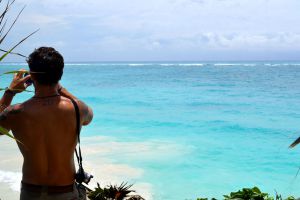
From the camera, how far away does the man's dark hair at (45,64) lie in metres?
1.83

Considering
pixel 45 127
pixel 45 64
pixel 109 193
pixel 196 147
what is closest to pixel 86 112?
pixel 45 127

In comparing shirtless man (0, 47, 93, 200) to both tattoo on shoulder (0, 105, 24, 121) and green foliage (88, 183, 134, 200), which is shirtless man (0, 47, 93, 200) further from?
green foliage (88, 183, 134, 200)

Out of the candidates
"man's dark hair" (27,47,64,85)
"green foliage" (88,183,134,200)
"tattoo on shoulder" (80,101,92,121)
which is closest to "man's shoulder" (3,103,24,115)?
"man's dark hair" (27,47,64,85)

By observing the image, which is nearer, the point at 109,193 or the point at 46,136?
the point at 46,136

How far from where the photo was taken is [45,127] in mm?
1890

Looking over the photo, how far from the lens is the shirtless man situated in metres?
1.86

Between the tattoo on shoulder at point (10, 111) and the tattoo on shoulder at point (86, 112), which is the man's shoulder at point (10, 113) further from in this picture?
the tattoo on shoulder at point (86, 112)

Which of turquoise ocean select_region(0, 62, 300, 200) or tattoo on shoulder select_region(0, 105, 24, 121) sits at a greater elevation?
tattoo on shoulder select_region(0, 105, 24, 121)

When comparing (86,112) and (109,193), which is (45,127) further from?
(109,193)

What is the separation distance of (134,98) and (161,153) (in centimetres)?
1571

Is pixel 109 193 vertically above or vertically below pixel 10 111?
below

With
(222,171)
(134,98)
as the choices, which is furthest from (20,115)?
(134,98)

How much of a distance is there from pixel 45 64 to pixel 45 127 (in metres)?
0.29

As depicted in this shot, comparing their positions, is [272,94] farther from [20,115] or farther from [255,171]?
[20,115]
